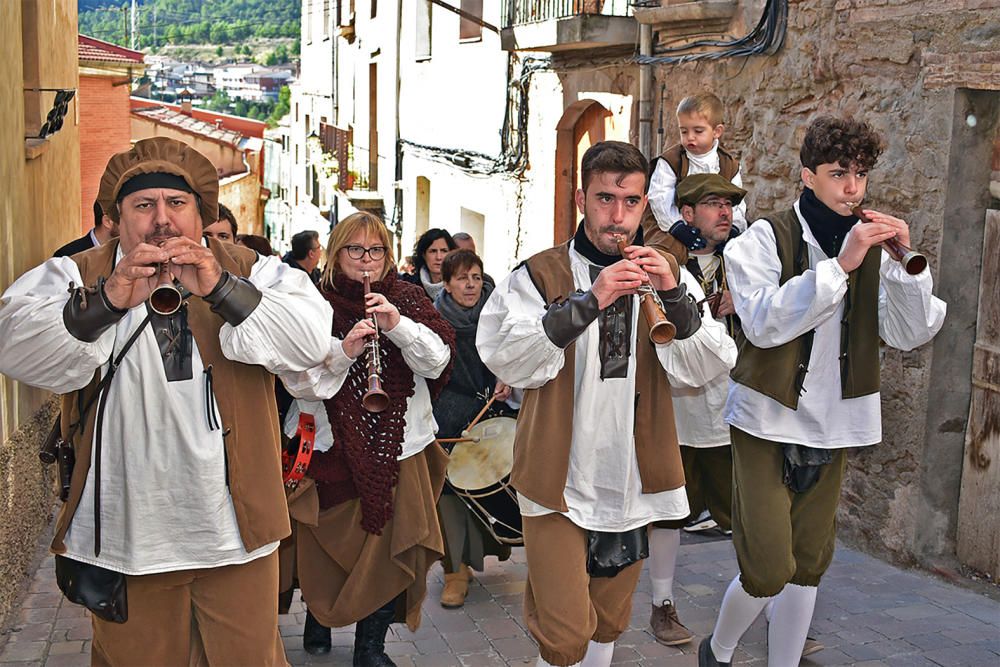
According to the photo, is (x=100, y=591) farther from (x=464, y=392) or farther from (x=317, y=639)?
(x=464, y=392)

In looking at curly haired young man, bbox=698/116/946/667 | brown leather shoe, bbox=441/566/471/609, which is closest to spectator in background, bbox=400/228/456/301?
brown leather shoe, bbox=441/566/471/609

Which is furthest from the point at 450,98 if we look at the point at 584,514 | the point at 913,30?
the point at 584,514

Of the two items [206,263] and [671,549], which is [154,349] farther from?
[671,549]

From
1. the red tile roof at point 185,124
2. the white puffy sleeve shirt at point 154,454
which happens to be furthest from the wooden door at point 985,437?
the red tile roof at point 185,124

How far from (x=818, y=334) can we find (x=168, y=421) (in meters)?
2.15

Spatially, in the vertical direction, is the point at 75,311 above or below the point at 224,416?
above

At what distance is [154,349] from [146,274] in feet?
1.02

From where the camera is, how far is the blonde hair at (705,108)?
5.75m

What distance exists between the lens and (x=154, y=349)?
319cm

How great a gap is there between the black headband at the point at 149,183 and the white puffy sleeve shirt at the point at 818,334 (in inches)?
73.7

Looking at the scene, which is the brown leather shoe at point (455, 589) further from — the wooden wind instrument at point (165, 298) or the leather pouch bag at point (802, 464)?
Answer: the wooden wind instrument at point (165, 298)

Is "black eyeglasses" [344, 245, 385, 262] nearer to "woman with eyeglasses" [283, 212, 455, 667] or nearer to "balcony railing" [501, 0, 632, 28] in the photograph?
"woman with eyeglasses" [283, 212, 455, 667]

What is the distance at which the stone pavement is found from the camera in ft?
15.4

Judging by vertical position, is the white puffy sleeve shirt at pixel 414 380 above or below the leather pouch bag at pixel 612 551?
above
